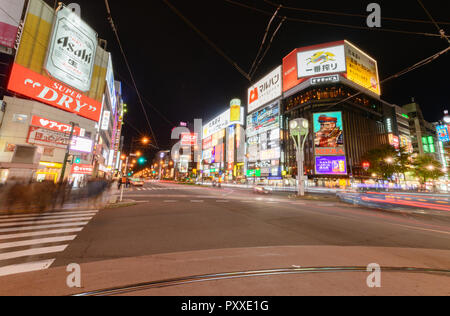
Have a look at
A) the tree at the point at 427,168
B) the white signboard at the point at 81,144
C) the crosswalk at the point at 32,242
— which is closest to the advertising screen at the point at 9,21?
the white signboard at the point at 81,144

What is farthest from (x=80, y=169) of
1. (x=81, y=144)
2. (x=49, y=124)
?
(x=49, y=124)

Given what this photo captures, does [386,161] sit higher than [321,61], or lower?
lower

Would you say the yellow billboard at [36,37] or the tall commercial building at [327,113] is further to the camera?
the tall commercial building at [327,113]

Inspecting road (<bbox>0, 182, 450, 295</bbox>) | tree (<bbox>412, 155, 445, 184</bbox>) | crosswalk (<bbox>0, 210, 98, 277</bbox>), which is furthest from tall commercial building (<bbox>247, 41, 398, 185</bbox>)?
crosswalk (<bbox>0, 210, 98, 277</bbox>)

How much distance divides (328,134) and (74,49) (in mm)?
64723

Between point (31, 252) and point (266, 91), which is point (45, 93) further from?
point (266, 91)

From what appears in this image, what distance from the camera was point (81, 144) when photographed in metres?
27.5

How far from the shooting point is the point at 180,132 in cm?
14612

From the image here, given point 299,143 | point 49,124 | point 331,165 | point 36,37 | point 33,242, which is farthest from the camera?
point 331,165

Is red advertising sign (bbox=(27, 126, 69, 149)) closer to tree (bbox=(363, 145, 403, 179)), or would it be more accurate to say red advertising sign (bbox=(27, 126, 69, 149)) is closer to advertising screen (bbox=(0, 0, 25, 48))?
advertising screen (bbox=(0, 0, 25, 48))

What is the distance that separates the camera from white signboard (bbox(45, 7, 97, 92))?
23.7 m

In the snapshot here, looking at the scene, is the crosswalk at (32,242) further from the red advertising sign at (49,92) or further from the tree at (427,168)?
the tree at (427,168)

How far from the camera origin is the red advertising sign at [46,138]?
916 inches

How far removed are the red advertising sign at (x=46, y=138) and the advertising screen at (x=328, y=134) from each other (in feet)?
204
